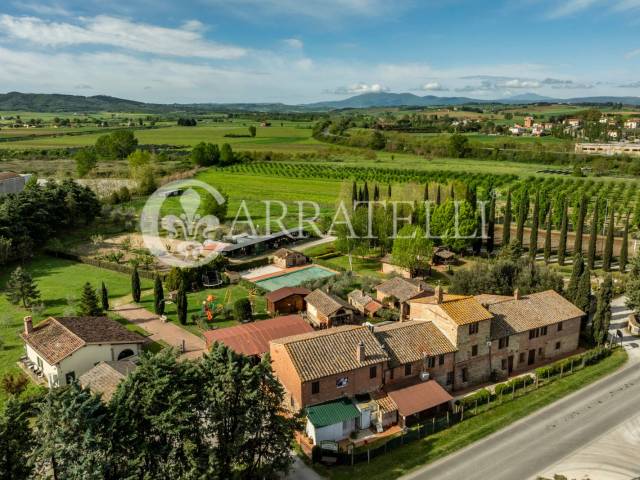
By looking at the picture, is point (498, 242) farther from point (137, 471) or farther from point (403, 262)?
point (137, 471)

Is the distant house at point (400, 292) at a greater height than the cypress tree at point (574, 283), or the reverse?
the cypress tree at point (574, 283)

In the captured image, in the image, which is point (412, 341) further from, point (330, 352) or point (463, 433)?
point (463, 433)

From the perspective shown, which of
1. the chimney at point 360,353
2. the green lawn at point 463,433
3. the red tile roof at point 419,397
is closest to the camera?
the green lawn at point 463,433

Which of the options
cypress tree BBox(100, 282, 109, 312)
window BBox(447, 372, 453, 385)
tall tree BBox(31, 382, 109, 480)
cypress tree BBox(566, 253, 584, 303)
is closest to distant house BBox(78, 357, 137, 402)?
tall tree BBox(31, 382, 109, 480)

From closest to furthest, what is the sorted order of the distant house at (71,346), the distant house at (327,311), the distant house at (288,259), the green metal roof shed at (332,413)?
1. the green metal roof shed at (332,413)
2. the distant house at (71,346)
3. the distant house at (327,311)
4. the distant house at (288,259)

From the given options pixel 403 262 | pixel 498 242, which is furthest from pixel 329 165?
pixel 403 262

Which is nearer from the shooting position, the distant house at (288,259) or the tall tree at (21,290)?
the tall tree at (21,290)

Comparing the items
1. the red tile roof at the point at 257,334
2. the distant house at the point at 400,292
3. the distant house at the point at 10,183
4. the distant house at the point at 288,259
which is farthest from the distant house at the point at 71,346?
the distant house at the point at 10,183

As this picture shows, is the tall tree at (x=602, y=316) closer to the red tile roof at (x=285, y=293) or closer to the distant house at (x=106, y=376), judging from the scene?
the red tile roof at (x=285, y=293)
